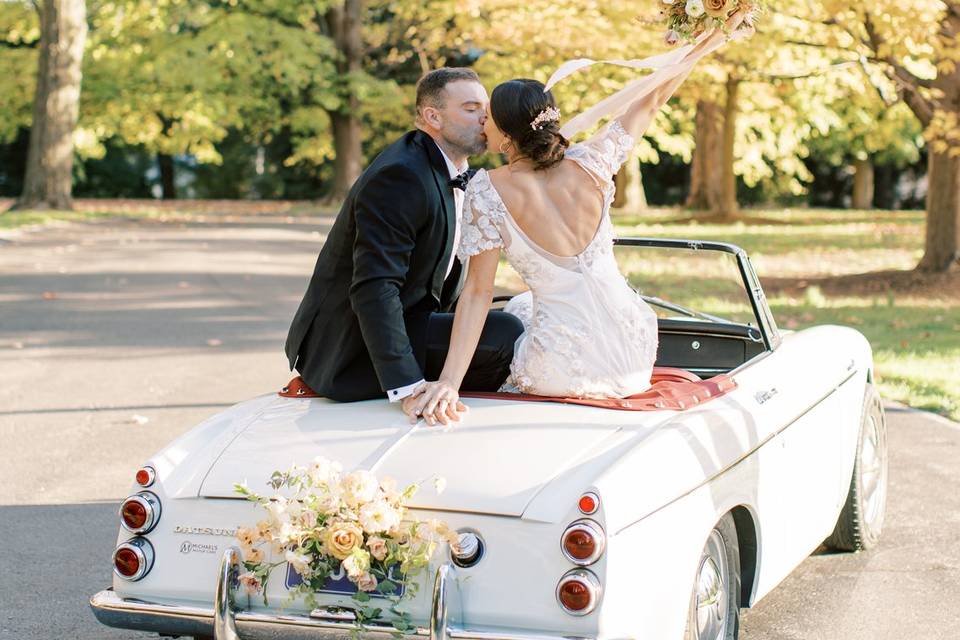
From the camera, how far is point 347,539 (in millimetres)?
3572

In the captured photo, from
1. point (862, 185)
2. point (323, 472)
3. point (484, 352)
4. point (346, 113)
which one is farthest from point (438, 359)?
point (862, 185)

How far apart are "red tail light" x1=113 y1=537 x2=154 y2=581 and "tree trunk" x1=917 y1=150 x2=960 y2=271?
15.0m

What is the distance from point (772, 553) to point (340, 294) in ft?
5.55

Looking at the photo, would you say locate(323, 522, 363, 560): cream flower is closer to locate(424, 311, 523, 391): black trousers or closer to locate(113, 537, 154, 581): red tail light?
locate(113, 537, 154, 581): red tail light

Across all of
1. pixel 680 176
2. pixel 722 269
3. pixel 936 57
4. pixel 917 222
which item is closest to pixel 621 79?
pixel 936 57

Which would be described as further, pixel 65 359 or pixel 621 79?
pixel 621 79

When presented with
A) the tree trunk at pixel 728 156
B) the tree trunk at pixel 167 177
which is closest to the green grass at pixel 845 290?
the tree trunk at pixel 728 156

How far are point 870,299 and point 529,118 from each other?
12465 millimetres

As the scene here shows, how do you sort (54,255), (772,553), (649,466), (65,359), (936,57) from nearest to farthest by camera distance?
(649,466), (772,553), (65,359), (936,57), (54,255)

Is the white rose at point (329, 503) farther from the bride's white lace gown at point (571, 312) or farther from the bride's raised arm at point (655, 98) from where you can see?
the bride's raised arm at point (655, 98)

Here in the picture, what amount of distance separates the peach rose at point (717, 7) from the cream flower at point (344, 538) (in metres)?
2.44

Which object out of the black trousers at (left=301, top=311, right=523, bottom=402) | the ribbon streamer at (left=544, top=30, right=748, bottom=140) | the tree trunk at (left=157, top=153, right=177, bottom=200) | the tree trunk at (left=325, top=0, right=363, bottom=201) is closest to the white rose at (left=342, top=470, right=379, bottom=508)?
the black trousers at (left=301, top=311, right=523, bottom=402)

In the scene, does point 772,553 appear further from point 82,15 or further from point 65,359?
point 82,15

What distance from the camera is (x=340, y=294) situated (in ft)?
15.4
